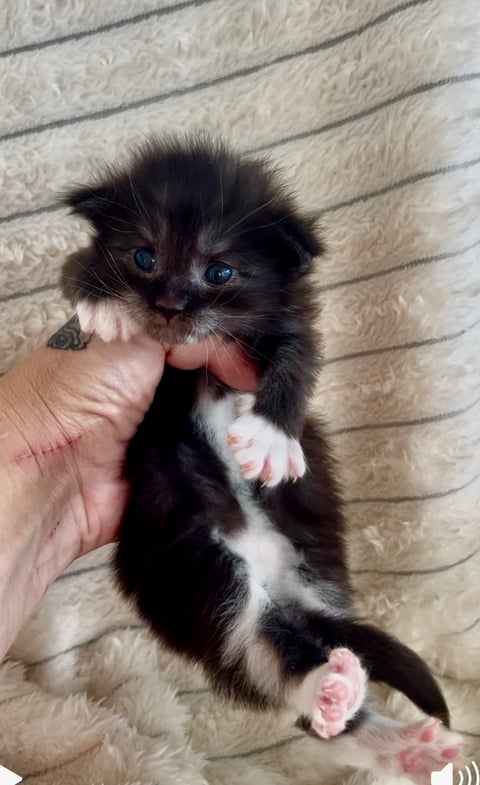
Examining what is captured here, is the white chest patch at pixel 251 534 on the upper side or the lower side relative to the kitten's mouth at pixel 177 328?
lower

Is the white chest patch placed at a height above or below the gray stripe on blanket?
below

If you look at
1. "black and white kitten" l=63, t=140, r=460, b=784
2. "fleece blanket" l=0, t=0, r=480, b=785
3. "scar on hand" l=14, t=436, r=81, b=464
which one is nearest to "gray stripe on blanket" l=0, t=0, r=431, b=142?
"fleece blanket" l=0, t=0, r=480, b=785

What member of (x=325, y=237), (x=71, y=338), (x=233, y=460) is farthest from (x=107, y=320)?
(x=325, y=237)

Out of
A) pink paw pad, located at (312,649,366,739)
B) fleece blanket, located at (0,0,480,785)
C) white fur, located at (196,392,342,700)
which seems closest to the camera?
pink paw pad, located at (312,649,366,739)

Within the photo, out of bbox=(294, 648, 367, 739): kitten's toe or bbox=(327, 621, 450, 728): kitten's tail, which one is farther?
bbox=(327, 621, 450, 728): kitten's tail

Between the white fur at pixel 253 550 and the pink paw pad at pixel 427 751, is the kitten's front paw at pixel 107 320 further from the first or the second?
the pink paw pad at pixel 427 751

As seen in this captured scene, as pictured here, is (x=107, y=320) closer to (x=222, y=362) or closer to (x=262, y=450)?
(x=222, y=362)

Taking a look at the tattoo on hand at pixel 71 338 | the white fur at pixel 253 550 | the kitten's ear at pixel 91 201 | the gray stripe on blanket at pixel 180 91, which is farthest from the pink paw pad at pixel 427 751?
the gray stripe on blanket at pixel 180 91

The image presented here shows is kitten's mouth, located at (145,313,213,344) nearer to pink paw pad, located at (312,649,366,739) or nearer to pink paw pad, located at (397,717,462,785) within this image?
pink paw pad, located at (312,649,366,739)
